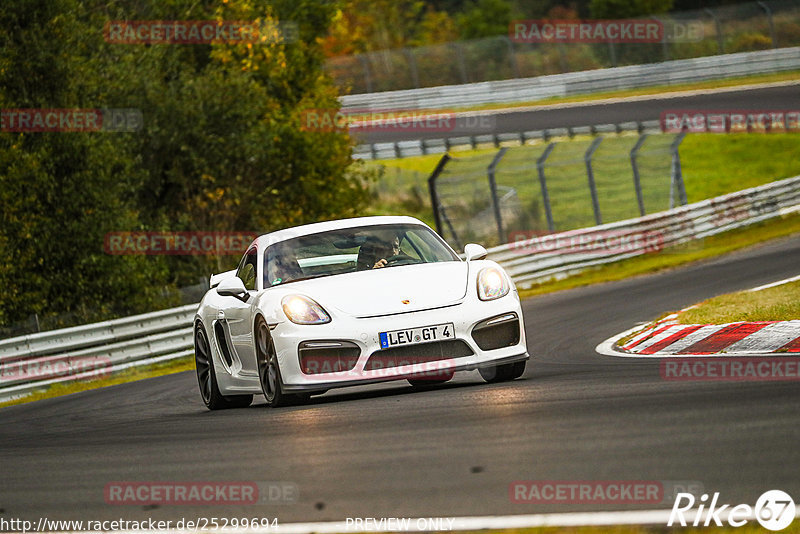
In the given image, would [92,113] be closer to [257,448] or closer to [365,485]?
[257,448]

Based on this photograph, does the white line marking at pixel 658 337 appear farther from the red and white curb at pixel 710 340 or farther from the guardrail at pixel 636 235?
the guardrail at pixel 636 235

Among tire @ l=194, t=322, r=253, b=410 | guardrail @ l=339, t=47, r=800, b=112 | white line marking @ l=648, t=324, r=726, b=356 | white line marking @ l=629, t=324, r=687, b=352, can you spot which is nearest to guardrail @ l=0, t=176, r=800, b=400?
tire @ l=194, t=322, r=253, b=410

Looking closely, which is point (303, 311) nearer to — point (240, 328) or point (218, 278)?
point (240, 328)

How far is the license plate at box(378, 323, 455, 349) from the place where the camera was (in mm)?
8375

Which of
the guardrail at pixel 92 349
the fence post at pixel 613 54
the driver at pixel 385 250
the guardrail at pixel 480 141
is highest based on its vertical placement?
the driver at pixel 385 250

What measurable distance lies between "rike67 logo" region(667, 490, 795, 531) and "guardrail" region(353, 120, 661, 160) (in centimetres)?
3377

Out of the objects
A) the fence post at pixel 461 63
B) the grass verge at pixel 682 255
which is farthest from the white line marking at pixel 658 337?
the fence post at pixel 461 63

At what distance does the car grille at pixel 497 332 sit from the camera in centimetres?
862

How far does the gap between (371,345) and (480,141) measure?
105 feet

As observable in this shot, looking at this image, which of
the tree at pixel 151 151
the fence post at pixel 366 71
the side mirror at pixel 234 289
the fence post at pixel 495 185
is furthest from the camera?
the fence post at pixel 366 71

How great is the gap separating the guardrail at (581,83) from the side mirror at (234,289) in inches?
1518

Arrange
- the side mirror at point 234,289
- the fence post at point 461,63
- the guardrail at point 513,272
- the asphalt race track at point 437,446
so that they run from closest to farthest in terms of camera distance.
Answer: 1. the asphalt race track at point 437,446
2. the side mirror at point 234,289
3. the guardrail at point 513,272
4. the fence post at point 461,63

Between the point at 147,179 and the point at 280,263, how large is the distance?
1854 cm

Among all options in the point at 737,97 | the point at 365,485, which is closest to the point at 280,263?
the point at 365,485
